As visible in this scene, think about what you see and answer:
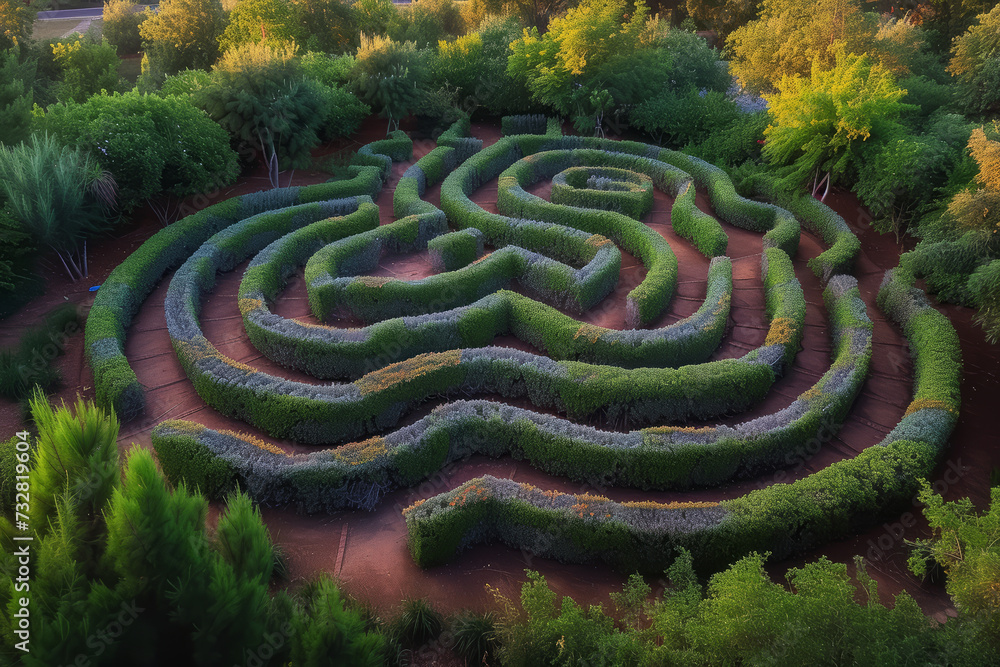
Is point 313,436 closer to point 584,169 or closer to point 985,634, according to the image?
point 985,634

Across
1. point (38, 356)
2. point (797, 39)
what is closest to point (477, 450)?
point (38, 356)

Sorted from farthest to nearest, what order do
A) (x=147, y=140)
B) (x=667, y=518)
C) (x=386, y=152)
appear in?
(x=386, y=152), (x=147, y=140), (x=667, y=518)

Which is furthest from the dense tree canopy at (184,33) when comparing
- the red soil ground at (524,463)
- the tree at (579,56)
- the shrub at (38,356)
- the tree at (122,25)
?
the shrub at (38,356)

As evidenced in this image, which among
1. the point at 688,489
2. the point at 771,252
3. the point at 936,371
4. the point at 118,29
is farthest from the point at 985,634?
the point at 118,29

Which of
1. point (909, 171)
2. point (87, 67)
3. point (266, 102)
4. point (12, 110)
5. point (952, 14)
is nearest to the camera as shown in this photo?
point (12, 110)

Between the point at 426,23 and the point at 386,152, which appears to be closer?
the point at 386,152

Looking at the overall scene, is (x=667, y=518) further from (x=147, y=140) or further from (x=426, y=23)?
(x=426, y=23)

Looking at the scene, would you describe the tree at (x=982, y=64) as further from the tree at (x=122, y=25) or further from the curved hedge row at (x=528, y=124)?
the tree at (x=122, y=25)
